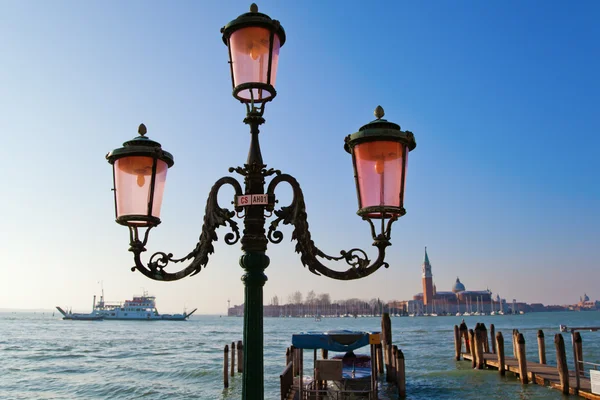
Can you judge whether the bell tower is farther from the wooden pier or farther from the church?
the wooden pier

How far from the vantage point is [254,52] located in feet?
11.2

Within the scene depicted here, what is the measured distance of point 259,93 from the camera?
11.5ft

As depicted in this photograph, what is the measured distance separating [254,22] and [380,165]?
1.26m

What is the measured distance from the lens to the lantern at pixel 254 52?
11.0ft

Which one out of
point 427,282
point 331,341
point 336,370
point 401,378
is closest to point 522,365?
point 401,378

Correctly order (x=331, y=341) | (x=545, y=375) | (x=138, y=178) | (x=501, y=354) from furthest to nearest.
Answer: (x=501, y=354), (x=545, y=375), (x=331, y=341), (x=138, y=178)

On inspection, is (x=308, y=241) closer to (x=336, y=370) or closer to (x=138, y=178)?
(x=138, y=178)

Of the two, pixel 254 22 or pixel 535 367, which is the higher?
pixel 254 22

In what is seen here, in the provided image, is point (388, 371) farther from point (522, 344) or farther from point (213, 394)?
point (213, 394)

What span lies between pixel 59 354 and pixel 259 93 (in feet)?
136

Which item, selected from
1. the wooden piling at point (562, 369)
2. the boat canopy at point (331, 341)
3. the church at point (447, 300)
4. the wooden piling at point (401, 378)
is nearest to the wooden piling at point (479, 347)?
the wooden piling at point (562, 369)

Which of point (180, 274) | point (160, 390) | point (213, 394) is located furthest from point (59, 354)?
point (180, 274)

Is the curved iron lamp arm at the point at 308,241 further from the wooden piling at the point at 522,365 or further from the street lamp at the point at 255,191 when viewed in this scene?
the wooden piling at the point at 522,365

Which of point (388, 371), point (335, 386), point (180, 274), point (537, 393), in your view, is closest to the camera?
point (180, 274)
